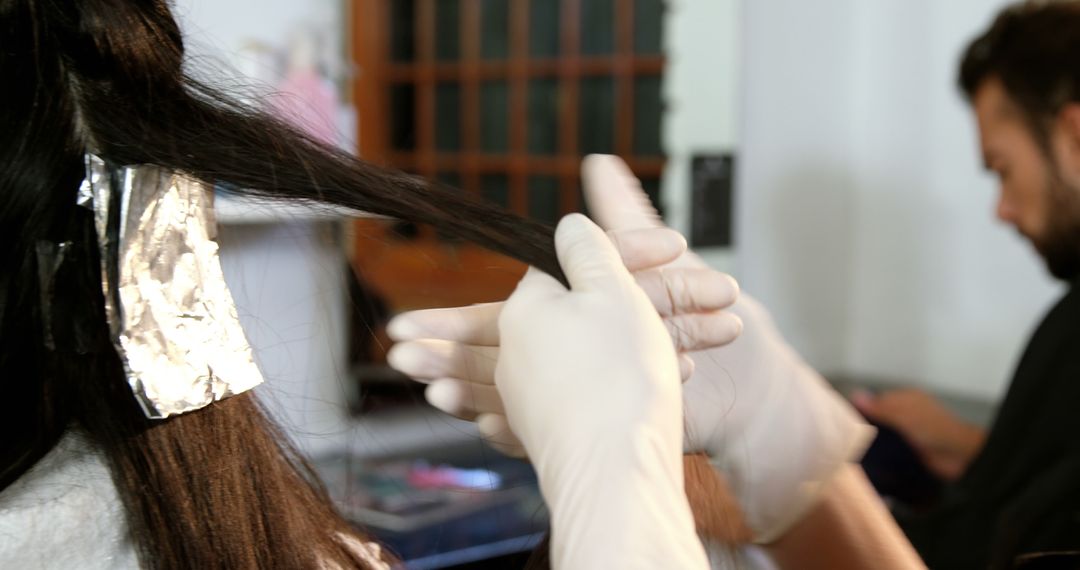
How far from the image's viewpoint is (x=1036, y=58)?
1.49 m

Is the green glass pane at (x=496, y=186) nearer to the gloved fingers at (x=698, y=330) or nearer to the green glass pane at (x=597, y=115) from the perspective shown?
the green glass pane at (x=597, y=115)

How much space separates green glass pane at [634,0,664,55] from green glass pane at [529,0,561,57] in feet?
0.47

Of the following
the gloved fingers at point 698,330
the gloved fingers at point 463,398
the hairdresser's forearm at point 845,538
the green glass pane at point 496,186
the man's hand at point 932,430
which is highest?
the green glass pane at point 496,186

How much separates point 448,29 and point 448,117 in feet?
0.49

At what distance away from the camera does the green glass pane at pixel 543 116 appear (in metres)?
1.84

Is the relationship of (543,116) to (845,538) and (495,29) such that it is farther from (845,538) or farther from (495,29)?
(845,538)

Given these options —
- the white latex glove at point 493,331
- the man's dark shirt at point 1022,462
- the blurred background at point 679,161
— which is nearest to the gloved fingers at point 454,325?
the white latex glove at point 493,331

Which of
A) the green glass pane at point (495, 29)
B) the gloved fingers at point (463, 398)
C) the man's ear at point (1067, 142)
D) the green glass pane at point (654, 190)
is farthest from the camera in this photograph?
the green glass pane at point (654, 190)

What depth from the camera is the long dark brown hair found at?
535 millimetres

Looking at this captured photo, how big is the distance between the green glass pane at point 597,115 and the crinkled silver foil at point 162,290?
4.44 ft

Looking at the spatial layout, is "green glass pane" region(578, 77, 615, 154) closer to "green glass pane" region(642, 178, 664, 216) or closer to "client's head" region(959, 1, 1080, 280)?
"green glass pane" region(642, 178, 664, 216)

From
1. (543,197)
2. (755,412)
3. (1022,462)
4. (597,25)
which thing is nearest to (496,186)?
(543,197)

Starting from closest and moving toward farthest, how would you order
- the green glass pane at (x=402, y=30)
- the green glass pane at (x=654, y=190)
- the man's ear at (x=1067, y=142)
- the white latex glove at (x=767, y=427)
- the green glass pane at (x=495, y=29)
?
1. the white latex glove at (x=767, y=427)
2. the man's ear at (x=1067, y=142)
3. the green glass pane at (x=402, y=30)
4. the green glass pane at (x=495, y=29)
5. the green glass pane at (x=654, y=190)

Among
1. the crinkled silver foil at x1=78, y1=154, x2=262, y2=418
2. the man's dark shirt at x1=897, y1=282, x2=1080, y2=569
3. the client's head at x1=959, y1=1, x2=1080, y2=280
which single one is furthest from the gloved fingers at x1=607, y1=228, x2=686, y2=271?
the client's head at x1=959, y1=1, x2=1080, y2=280
